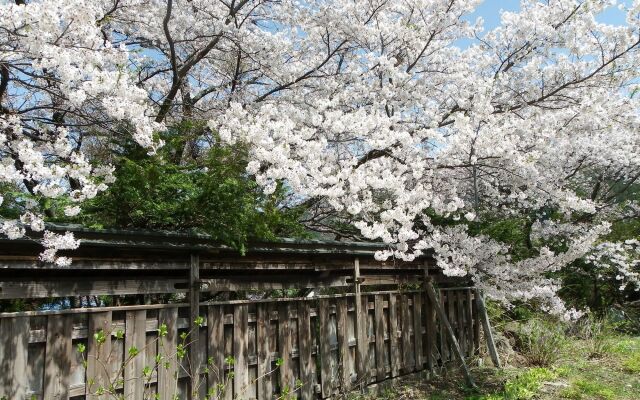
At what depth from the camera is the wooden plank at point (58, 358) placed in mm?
3654

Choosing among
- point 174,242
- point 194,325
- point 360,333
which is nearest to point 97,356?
point 194,325

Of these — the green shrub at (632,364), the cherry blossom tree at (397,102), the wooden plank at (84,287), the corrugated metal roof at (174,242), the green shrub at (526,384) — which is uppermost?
the cherry blossom tree at (397,102)

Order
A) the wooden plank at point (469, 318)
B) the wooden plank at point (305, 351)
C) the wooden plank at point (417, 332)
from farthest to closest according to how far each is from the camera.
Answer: the wooden plank at point (469, 318) → the wooden plank at point (417, 332) → the wooden plank at point (305, 351)

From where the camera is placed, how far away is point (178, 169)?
466 cm

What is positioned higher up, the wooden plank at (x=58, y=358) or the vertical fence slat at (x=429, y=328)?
the wooden plank at (x=58, y=358)

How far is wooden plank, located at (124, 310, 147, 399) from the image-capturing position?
4.08m

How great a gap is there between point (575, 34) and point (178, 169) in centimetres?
631

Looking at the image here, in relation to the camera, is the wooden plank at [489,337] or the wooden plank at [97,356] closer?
the wooden plank at [97,356]

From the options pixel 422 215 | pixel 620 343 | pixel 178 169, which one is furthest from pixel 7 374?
pixel 620 343

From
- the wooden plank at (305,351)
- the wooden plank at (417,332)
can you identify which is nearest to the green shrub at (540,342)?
the wooden plank at (417,332)

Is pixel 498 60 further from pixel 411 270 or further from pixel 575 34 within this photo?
pixel 411 270

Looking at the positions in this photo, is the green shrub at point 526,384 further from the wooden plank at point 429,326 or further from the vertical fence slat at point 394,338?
the vertical fence slat at point 394,338

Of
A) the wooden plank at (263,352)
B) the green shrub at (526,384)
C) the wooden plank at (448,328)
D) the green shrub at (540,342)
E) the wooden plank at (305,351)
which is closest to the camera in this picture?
the wooden plank at (263,352)

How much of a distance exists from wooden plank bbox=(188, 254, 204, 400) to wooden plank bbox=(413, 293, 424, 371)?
360 centimetres
